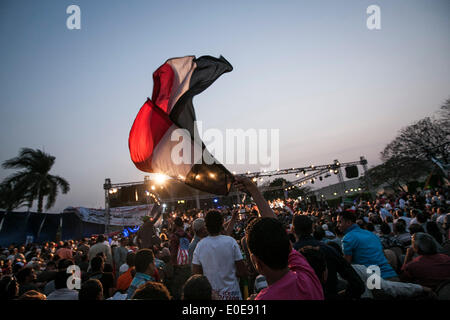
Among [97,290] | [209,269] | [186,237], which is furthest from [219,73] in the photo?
[186,237]

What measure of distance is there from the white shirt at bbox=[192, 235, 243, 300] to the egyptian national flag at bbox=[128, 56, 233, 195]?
67 cm

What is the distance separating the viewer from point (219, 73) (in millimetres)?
3977

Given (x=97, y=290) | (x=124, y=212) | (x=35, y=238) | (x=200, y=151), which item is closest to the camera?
(x=97, y=290)

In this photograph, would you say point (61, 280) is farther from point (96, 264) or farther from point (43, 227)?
point (43, 227)

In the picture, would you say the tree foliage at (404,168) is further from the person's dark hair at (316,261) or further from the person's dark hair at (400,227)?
the person's dark hair at (316,261)

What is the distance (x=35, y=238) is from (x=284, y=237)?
22.6 metres

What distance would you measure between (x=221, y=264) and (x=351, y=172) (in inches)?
1020

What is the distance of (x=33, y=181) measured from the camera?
2359 centimetres

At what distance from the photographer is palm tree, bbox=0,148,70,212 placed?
22.5m

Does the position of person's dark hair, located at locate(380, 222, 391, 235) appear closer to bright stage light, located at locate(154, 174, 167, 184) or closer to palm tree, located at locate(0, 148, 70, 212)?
bright stage light, located at locate(154, 174, 167, 184)
